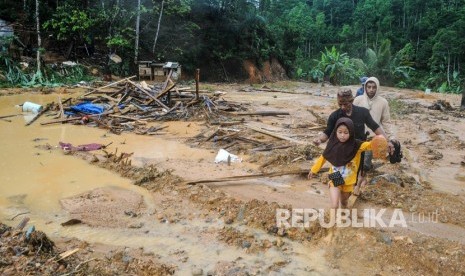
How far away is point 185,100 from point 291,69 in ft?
68.4

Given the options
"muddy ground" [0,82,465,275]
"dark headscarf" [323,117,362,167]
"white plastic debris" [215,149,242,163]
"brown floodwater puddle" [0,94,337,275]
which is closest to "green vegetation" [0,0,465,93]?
"brown floodwater puddle" [0,94,337,275]

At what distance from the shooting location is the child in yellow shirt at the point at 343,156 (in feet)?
11.7

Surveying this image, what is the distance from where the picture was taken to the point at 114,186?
5355 mm

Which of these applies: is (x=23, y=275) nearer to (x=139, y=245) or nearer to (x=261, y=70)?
(x=139, y=245)

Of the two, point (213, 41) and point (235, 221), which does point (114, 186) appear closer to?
point (235, 221)

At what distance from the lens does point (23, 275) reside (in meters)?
2.72

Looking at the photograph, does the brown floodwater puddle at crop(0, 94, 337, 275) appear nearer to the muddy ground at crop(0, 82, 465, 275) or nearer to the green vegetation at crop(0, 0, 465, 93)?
the muddy ground at crop(0, 82, 465, 275)

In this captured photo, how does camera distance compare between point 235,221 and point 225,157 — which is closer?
point 235,221

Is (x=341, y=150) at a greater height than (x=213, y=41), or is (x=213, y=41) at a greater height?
(x=213, y=41)

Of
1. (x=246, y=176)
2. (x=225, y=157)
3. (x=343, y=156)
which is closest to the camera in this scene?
(x=343, y=156)

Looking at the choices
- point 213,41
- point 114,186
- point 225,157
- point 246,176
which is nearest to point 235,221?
point 246,176

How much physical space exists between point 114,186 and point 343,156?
3.31 meters

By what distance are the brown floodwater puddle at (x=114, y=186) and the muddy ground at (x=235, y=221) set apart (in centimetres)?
2

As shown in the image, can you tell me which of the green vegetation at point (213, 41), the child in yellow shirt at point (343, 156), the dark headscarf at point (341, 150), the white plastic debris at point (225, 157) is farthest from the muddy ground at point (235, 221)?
the green vegetation at point (213, 41)
